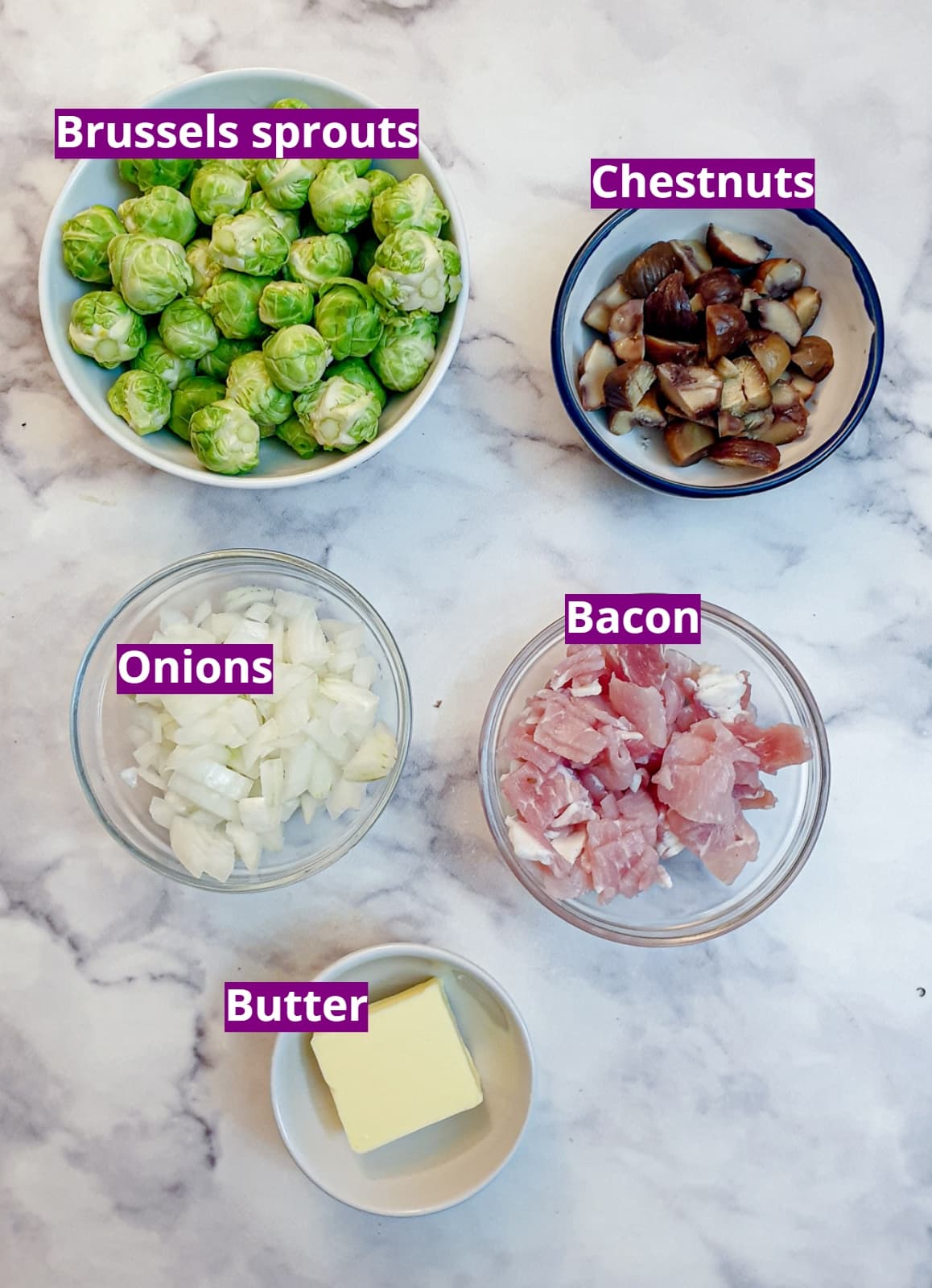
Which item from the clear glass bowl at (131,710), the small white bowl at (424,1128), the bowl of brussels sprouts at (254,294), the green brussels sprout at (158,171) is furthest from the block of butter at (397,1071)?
the green brussels sprout at (158,171)

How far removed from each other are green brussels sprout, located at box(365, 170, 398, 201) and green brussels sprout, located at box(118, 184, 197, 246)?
0.28 m

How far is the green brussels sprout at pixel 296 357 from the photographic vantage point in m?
1.52

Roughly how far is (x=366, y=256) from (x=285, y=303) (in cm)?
20

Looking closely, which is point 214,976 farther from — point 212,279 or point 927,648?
point 927,648

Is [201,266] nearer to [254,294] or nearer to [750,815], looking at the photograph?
[254,294]

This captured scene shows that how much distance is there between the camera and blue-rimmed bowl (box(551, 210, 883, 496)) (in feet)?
5.48

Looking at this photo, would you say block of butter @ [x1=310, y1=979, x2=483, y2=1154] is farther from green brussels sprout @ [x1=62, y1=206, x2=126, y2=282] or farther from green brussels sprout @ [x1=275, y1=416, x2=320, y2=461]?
green brussels sprout @ [x1=62, y1=206, x2=126, y2=282]

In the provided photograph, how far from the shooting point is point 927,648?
1.85m

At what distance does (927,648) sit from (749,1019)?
0.73 metres

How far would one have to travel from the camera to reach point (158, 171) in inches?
63.4

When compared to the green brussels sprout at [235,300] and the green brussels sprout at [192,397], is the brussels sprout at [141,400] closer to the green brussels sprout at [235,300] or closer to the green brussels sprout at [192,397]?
the green brussels sprout at [192,397]

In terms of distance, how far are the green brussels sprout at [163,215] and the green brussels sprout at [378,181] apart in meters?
0.28

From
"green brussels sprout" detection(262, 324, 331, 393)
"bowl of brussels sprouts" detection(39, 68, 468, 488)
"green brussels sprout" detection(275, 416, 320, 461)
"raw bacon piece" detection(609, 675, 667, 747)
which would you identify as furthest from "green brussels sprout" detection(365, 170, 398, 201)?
"raw bacon piece" detection(609, 675, 667, 747)

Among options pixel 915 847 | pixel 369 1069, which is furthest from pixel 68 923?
pixel 915 847
